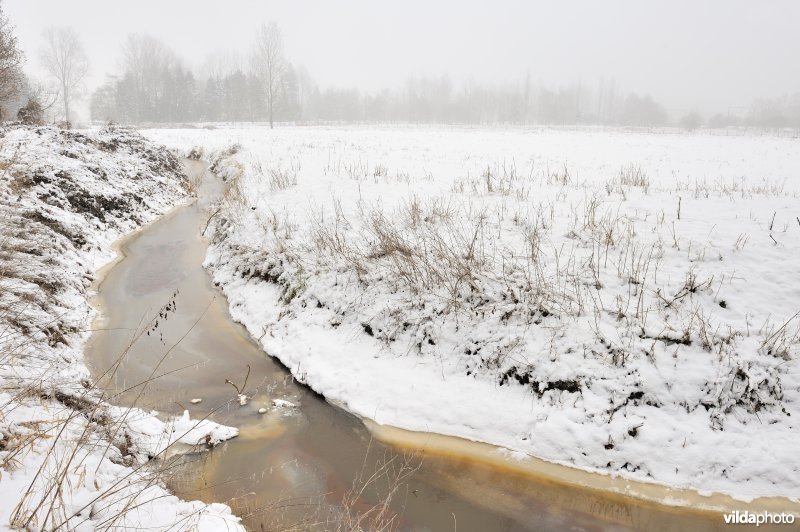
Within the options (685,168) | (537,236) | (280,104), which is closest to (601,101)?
(280,104)

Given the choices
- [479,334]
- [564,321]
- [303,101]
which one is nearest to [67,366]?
[479,334]

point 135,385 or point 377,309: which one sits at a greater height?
point 377,309

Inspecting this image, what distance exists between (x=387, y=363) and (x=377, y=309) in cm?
90

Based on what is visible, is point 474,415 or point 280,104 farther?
point 280,104

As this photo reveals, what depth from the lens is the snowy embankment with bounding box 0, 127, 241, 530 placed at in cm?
272

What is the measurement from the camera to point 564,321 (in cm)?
534

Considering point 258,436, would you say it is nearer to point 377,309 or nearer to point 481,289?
point 377,309

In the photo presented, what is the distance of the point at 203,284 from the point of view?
909cm

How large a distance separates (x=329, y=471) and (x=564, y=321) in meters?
3.18

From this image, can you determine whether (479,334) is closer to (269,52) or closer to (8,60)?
(8,60)

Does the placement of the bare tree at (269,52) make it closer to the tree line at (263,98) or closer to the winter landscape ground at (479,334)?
the tree line at (263,98)

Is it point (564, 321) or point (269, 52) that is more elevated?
point (269, 52)

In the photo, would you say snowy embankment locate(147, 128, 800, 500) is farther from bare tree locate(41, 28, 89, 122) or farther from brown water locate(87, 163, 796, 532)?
bare tree locate(41, 28, 89, 122)

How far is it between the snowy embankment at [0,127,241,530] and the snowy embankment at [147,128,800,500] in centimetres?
235
